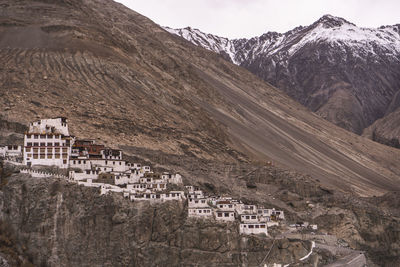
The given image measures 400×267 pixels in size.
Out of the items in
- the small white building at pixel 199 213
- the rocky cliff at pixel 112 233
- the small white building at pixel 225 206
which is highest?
the small white building at pixel 225 206

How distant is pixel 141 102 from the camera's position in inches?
4985

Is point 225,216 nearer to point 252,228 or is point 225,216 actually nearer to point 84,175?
point 252,228

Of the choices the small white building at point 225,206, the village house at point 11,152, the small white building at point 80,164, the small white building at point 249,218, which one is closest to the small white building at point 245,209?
the small white building at point 225,206

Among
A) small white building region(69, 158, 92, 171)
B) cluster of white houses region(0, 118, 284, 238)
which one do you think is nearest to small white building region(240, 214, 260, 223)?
cluster of white houses region(0, 118, 284, 238)

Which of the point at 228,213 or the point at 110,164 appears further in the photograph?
the point at 110,164

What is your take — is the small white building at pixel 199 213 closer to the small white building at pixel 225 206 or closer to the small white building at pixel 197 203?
the small white building at pixel 197 203

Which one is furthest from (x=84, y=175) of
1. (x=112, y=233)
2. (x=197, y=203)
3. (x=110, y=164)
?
(x=197, y=203)

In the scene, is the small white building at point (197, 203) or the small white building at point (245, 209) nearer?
the small white building at point (197, 203)

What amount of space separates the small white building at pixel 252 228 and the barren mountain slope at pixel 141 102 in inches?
1602

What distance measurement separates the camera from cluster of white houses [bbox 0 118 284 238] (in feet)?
210

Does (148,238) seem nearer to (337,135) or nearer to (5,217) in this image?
(5,217)

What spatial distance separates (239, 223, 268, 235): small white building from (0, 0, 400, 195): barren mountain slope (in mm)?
40703

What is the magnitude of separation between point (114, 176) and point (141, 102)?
60.8 m

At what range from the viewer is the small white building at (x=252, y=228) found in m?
63.1
